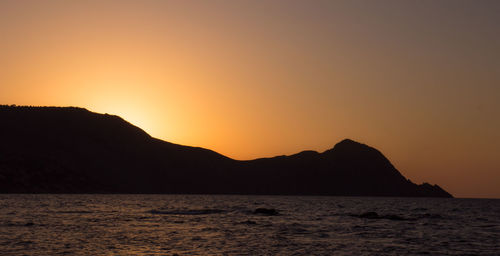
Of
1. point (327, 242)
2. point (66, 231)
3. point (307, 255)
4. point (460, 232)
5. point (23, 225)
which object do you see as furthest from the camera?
point (460, 232)

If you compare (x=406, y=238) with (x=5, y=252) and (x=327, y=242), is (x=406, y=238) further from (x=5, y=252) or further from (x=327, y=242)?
(x=5, y=252)

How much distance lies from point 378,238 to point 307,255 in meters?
17.1

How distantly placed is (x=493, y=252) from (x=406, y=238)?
11892 millimetres

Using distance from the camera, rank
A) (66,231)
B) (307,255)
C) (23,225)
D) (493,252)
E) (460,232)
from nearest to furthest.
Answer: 1. (307,255)
2. (493,252)
3. (66,231)
4. (23,225)
5. (460,232)

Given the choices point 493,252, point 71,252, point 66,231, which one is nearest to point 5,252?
point 71,252

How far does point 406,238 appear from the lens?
58.7 metres

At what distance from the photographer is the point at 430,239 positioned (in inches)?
2303

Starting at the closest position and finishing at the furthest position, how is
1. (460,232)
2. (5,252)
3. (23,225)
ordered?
(5,252) → (23,225) → (460,232)

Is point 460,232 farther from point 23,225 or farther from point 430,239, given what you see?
point 23,225

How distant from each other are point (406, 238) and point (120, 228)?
101 feet

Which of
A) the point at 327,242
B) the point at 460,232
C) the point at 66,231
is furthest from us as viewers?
the point at 460,232

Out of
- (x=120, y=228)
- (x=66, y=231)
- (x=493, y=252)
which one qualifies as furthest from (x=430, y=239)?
(x=66, y=231)

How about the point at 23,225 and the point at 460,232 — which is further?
the point at 460,232

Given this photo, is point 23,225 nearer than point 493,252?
No
